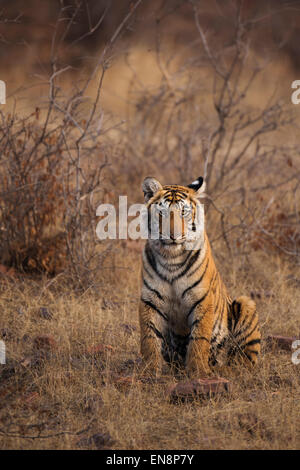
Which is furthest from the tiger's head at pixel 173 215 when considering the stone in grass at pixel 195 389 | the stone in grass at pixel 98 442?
the stone in grass at pixel 98 442

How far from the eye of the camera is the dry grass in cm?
301

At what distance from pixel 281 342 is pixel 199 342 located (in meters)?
0.95

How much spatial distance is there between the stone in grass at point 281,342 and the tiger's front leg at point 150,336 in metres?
1.01

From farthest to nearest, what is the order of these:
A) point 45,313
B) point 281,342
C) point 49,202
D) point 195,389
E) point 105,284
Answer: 1. point 49,202
2. point 105,284
3. point 45,313
4. point 281,342
5. point 195,389

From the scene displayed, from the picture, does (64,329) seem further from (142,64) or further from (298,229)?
(142,64)

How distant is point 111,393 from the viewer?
11.2 ft

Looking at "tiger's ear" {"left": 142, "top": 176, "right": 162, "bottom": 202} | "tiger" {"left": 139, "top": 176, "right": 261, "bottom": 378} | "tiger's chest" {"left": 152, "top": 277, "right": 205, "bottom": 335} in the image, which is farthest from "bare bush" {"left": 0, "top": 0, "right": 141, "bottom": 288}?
"tiger's chest" {"left": 152, "top": 277, "right": 205, "bottom": 335}

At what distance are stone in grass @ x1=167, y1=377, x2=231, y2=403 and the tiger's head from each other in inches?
32.0

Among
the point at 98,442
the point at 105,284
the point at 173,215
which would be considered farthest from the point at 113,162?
the point at 98,442

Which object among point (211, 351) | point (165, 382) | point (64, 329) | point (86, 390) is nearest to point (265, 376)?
point (211, 351)

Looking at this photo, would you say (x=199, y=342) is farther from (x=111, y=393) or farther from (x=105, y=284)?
(x=105, y=284)

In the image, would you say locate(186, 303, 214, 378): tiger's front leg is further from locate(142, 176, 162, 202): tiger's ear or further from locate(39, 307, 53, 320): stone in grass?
locate(39, 307, 53, 320): stone in grass
